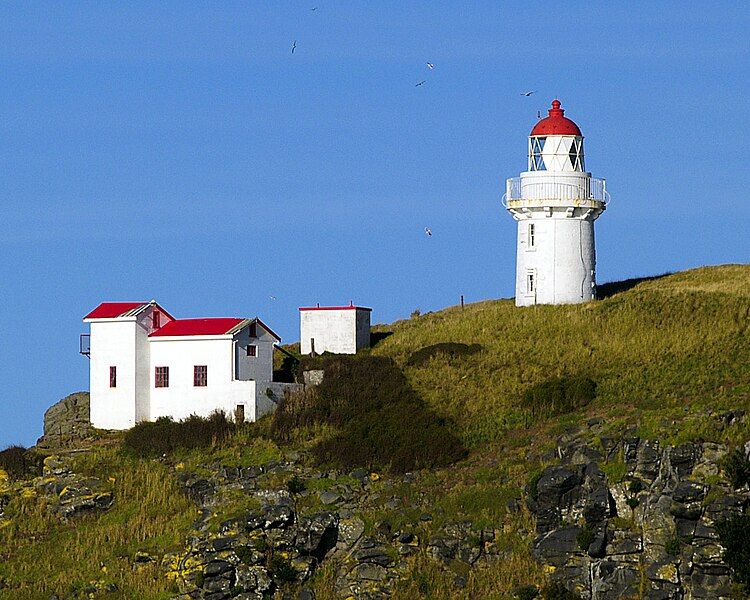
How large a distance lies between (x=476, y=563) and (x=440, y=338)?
686 inches

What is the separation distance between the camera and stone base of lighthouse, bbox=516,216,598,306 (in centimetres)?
5984

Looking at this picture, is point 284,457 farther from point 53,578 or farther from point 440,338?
point 440,338

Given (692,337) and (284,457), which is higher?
(692,337)

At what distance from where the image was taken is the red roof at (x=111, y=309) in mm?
53219

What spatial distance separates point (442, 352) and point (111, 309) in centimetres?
1140

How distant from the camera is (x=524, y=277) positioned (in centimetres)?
6078

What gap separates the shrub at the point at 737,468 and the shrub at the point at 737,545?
1.13 meters

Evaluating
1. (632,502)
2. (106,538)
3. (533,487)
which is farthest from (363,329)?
(632,502)

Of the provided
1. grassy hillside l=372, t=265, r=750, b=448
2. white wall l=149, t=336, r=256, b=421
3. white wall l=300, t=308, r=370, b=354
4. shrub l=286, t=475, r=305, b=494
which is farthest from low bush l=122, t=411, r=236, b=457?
white wall l=300, t=308, r=370, b=354

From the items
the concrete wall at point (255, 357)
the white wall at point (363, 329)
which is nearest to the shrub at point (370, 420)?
the concrete wall at point (255, 357)

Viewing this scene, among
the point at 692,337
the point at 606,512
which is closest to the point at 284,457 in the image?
the point at 606,512

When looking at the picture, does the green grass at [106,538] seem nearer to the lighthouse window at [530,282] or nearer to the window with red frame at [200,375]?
the window with red frame at [200,375]

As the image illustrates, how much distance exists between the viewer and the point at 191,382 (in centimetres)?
5212

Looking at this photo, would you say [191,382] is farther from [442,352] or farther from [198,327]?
[442,352]
